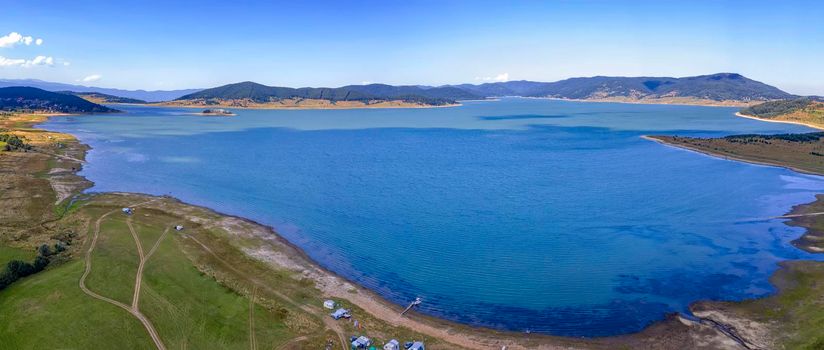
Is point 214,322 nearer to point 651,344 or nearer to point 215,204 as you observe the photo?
point 651,344

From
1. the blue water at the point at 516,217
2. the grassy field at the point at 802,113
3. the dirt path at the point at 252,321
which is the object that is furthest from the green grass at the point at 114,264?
the grassy field at the point at 802,113

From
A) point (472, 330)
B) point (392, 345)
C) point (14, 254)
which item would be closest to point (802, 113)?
point (472, 330)

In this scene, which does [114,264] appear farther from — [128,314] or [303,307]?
[303,307]

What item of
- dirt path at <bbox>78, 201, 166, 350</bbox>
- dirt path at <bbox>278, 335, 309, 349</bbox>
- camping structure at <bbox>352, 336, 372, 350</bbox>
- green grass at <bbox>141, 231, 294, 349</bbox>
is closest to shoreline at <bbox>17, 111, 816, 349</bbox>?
camping structure at <bbox>352, 336, 372, 350</bbox>

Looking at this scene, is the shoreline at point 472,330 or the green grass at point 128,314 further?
the shoreline at point 472,330

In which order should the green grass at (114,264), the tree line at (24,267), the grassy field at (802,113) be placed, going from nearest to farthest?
the green grass at (114,264), the tree line at (24,267), the grassy field at (802,113)

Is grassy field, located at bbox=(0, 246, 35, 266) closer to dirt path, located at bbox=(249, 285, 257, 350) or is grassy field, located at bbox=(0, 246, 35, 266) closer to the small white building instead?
dirt path, located at bbox=(249, 285, 257, 350)

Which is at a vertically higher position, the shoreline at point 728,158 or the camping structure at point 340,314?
the shoreline at point 728,158

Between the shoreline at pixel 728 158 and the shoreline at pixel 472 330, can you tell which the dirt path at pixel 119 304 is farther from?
the shoreline at pixel 728 158
